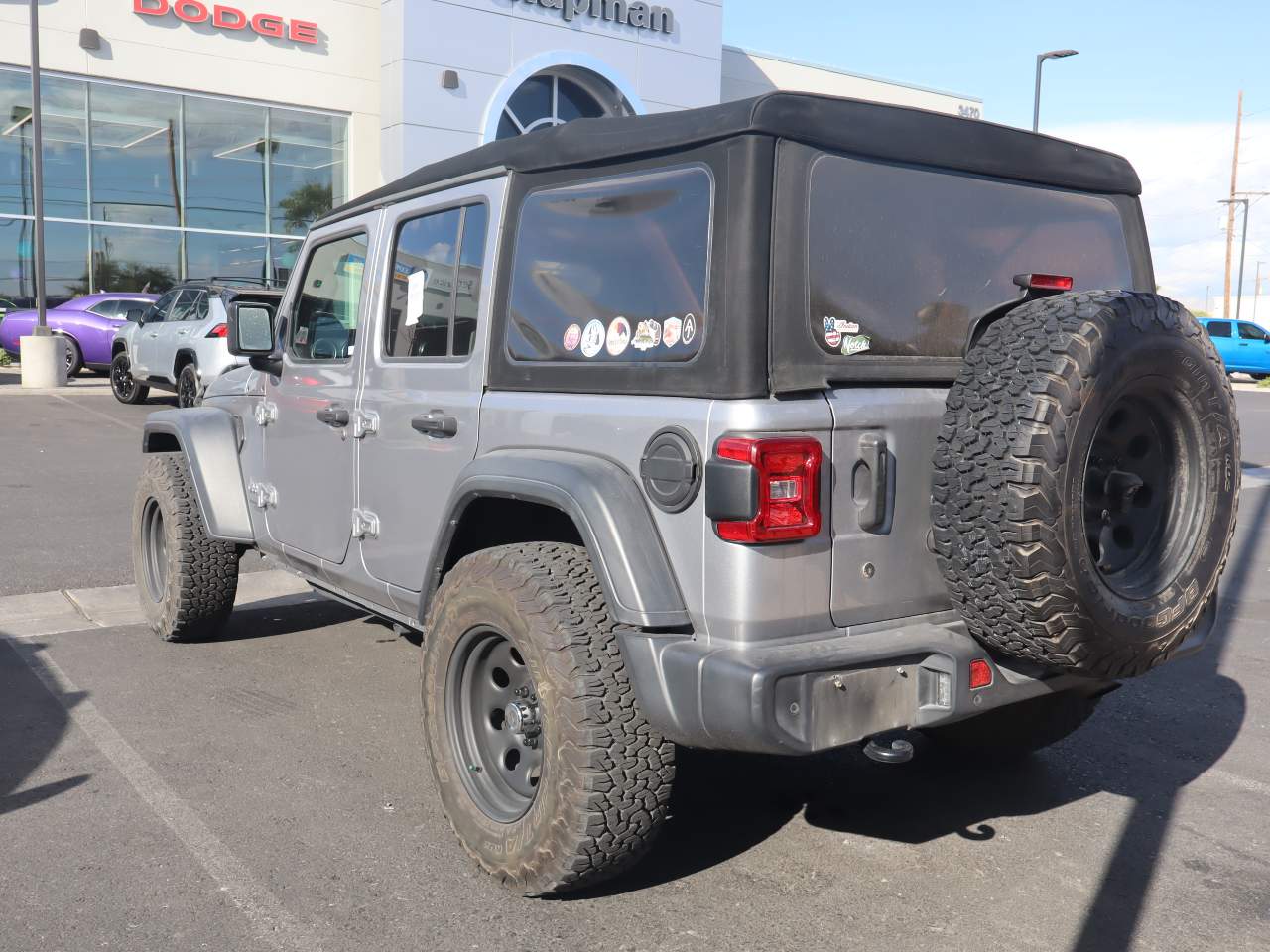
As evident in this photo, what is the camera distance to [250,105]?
24.7 m

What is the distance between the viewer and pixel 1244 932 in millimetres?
3154

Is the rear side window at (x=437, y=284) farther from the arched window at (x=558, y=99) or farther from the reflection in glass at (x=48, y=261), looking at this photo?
the arched window at (x=558, y=99)

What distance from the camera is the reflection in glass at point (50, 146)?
22.3 meters

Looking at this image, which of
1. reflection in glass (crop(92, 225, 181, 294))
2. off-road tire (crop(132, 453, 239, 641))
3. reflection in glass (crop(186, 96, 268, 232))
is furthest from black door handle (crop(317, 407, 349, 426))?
reflection in glass (crop(186, 96, 268, 232))

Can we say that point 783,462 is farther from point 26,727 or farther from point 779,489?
point 26,727

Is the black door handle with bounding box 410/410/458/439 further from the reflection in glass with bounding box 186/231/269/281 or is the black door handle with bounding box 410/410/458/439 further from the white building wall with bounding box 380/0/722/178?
the reflection in glass with bounding box 186/231/269/281

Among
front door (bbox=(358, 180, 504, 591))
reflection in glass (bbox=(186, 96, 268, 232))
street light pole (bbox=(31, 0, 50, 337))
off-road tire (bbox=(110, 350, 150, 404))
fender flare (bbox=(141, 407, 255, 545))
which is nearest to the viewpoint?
front door (bbox=(358, 180, 504, 591))

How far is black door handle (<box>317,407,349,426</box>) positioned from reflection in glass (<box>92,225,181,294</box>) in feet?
69.7

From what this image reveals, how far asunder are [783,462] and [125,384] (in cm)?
1623

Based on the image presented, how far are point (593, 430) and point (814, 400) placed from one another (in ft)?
2.03

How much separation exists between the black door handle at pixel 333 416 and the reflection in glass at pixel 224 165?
2190 centimetres

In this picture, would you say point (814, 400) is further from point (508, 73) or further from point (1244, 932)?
point (508, 73)

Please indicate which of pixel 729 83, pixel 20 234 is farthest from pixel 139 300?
pixel 729 83

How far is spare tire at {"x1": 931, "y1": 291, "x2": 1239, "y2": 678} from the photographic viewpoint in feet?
→ 9.29
